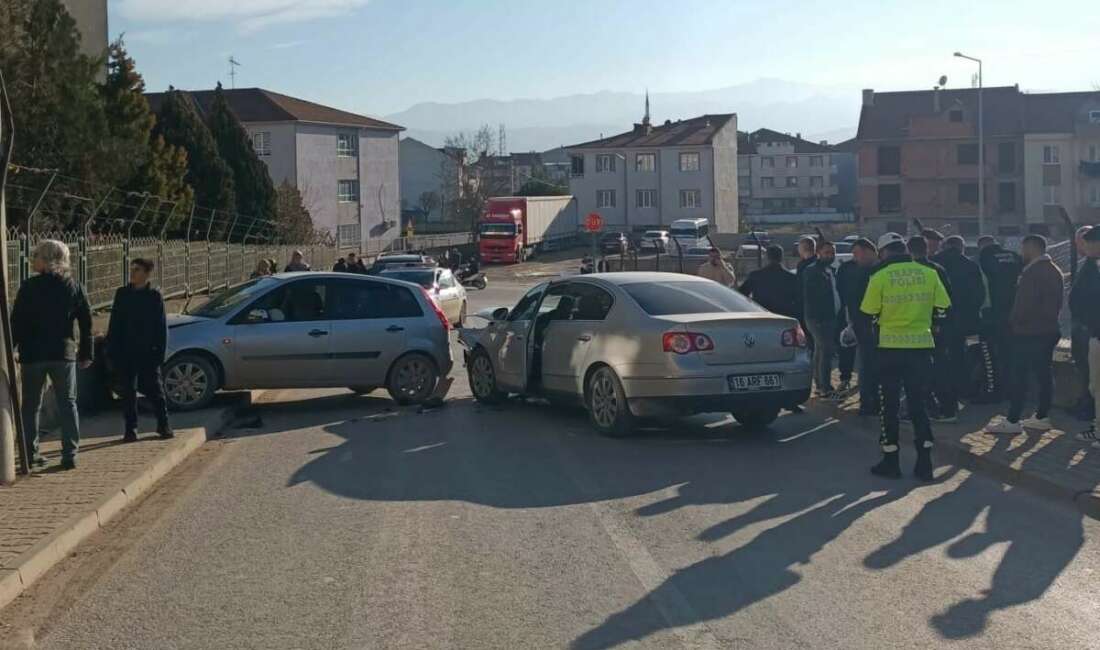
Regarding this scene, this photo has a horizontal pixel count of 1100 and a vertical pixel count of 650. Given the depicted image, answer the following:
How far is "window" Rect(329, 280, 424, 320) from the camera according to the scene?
15.2 metres

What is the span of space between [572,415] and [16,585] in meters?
7.85

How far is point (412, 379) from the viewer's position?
1545 centimetres

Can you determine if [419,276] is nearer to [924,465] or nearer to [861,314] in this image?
[861,314]

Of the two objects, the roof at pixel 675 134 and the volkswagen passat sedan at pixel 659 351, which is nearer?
the volkswagen passat sedan at pixel 659 351

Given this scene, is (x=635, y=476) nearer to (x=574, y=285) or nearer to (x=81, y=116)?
(x=574, y=285)

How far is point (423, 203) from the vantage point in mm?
114562

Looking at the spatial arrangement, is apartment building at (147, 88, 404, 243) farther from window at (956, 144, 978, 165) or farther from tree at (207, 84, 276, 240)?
window at (956, 144, 978, 165)

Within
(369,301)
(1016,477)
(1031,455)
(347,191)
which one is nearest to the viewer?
(1016,477)

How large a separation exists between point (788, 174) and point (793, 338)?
5127 inches

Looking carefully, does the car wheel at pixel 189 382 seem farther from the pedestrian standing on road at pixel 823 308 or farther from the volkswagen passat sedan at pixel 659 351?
the pedestrian standing on road at pixel 823 308

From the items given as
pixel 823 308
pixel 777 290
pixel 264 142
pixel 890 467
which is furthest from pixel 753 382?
pixel 264 142

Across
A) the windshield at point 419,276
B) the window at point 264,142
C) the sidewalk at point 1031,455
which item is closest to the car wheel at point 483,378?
the sidewalk at point 1031,455

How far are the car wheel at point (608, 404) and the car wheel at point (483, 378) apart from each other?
2.34 m

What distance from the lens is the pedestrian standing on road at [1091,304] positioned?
10.6 meters
